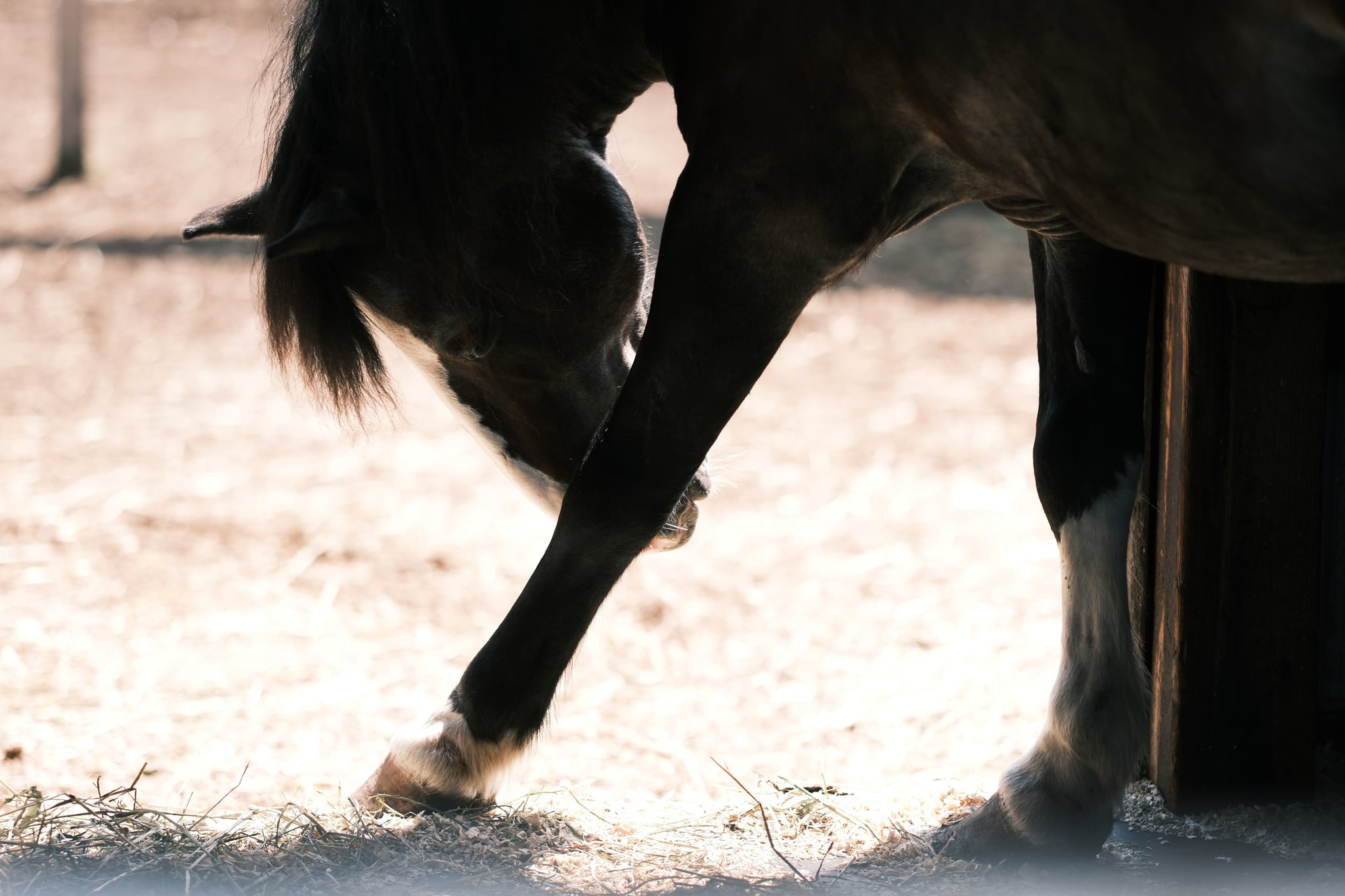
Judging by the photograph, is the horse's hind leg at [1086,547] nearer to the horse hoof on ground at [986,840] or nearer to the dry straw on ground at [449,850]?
the horse hoof on ground at [986,840]

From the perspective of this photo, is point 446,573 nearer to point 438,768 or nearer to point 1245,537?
point 438,768

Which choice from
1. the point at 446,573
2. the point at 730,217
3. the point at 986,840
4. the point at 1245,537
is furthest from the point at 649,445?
the point at 446,573

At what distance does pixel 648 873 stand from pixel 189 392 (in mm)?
4142

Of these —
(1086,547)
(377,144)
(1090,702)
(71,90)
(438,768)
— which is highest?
(71,90)

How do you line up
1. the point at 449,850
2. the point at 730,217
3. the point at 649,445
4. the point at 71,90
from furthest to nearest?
the point at 71,90, the point at 449,850, the point at 649,445, the point at 730,217

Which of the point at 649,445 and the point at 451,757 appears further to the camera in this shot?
the point at 451,757

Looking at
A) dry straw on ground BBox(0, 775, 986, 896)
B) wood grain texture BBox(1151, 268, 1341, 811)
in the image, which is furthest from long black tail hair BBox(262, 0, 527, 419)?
wood grain texture BBox(1151, 268, 1341, 811)

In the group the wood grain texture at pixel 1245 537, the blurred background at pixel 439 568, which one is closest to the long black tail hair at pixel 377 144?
the blurred background at pixel 439 568

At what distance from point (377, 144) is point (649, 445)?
0.63m

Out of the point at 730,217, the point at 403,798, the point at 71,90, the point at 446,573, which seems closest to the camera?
the point at 730,217

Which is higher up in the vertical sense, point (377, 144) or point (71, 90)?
point (71, 90)

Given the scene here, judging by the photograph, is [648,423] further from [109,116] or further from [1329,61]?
[109,116]

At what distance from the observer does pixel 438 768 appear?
2090mm

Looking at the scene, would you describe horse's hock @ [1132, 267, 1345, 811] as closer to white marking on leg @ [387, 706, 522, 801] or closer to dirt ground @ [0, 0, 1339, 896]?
dirt ground @ [0, 0, 1339, 896]
